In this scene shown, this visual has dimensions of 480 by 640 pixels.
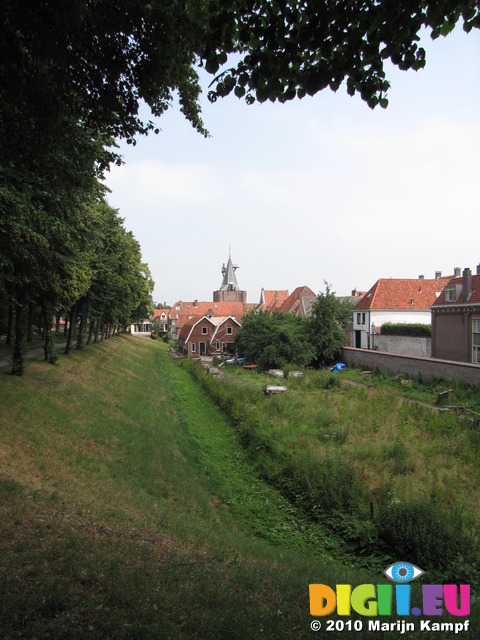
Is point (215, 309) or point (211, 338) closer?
point (211, 338)

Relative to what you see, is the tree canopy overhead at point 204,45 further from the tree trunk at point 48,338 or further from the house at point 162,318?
the house at point 162,318

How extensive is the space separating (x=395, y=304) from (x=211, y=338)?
79.7 ft

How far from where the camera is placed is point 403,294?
148ft

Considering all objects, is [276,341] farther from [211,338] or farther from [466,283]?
[466,283]

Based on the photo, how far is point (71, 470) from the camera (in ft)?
31.1

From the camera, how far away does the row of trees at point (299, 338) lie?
37.6m

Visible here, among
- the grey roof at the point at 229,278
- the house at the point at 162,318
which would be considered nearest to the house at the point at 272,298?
the grey roof at the point at 229,278

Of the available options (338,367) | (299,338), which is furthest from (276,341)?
(338,367)

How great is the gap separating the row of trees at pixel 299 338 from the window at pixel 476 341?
1292 cm

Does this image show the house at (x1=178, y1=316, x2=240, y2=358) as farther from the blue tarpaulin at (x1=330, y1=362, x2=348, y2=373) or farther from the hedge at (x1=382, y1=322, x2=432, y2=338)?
the hedge at (x1=382, y1=322, x2=432, y2=338)

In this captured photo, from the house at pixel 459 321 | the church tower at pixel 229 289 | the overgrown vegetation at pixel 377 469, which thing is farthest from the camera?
the church tower at pixel 229 289

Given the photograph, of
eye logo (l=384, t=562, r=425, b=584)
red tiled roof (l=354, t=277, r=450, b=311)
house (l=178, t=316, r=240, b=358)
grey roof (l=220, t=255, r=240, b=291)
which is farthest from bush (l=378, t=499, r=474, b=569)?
grey roof (l=220, t=255, r=240, b=291)

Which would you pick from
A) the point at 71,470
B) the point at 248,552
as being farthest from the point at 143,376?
the point at 248,552

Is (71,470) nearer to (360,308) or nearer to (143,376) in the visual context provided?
(143,376)
